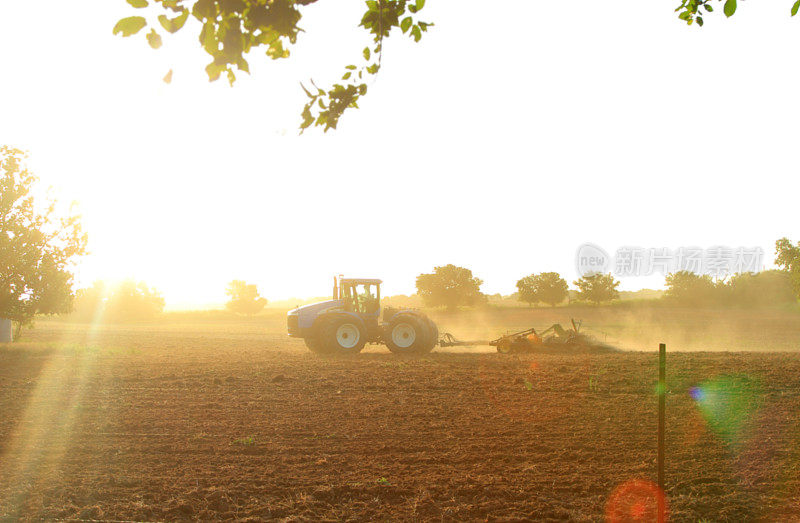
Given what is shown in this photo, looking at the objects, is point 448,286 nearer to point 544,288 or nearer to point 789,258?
point 544,288

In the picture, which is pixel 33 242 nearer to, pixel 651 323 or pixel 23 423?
pixel 23 423

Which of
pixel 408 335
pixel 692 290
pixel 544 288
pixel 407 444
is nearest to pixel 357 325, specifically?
pixel 408 335

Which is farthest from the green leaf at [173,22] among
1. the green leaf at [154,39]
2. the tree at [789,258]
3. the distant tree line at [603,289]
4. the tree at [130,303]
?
the tree at [130,303]

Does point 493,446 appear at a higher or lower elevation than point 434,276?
lower

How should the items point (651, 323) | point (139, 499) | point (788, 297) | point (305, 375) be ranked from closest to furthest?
point (139, 499) → point (305, 375) → point (651, 323) → point (788, 297)

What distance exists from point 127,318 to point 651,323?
55.9 m

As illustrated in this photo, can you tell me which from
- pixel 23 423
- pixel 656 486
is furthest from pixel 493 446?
pixel 23 423

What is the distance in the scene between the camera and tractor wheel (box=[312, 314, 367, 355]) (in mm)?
20156

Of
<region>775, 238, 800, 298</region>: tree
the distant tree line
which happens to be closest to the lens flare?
<region>775, 238, 800, 298</region>: tree

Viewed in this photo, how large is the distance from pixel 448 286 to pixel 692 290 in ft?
62.3

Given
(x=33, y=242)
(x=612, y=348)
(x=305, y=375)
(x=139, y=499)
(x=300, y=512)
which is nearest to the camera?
(x=300, y=512)

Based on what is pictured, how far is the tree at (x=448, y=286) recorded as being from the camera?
5456 cm

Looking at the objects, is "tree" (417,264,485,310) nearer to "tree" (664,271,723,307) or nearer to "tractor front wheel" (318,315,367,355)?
"tree" (664,271,723,307)

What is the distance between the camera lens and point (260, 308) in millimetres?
77562
